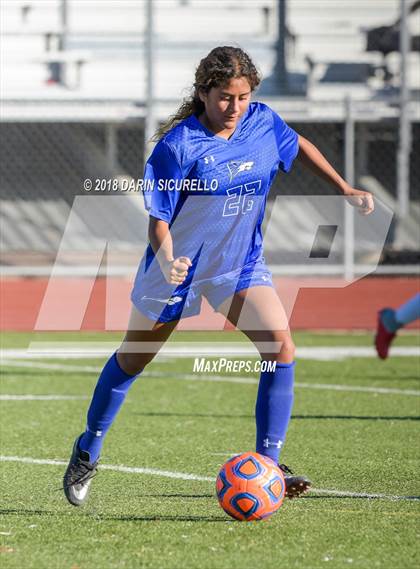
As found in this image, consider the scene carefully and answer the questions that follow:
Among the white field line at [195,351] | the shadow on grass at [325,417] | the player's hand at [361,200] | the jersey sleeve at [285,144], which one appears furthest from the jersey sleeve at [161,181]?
the white field line at [195,351]

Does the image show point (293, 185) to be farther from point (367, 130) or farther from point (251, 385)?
point (251, 385)

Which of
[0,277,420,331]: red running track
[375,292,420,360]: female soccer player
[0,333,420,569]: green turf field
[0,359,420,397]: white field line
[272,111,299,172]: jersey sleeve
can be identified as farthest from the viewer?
[0,277,420,331]: red running track

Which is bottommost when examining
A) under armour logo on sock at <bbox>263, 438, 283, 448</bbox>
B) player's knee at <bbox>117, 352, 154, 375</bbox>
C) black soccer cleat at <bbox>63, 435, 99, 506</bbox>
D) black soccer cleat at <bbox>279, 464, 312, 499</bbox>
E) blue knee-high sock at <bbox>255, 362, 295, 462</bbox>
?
black soccer cleat at <bbox>63, 435, 99, 506</bbox>

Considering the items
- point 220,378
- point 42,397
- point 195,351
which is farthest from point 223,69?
point 195,351

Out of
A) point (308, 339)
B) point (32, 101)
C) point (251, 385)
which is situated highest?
point (32, 101)

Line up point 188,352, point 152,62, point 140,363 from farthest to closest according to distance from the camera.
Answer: point 152,62, point 188,352, point 140,363

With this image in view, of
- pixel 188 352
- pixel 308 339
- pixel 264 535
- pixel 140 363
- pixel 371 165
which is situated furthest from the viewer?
pixel 371 165

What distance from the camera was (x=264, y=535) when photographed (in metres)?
4.47

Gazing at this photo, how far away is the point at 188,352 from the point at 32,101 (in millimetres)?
4633

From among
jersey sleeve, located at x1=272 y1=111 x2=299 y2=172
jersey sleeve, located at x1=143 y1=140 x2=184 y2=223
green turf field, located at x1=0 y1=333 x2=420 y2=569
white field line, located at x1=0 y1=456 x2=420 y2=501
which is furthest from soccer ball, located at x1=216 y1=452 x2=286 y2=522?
jersey sleeve, located at x1=272 y1=111 x2=299 y2=172

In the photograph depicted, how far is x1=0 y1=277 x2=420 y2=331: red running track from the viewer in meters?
14.2

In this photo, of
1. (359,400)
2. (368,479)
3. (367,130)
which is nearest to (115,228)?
(367,130)

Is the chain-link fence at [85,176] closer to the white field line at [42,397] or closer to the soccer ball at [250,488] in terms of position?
the white field line at [42,397]

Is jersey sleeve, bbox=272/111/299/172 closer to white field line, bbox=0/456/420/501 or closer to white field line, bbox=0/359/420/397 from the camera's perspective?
white field line, bbox=0/456/420/501
